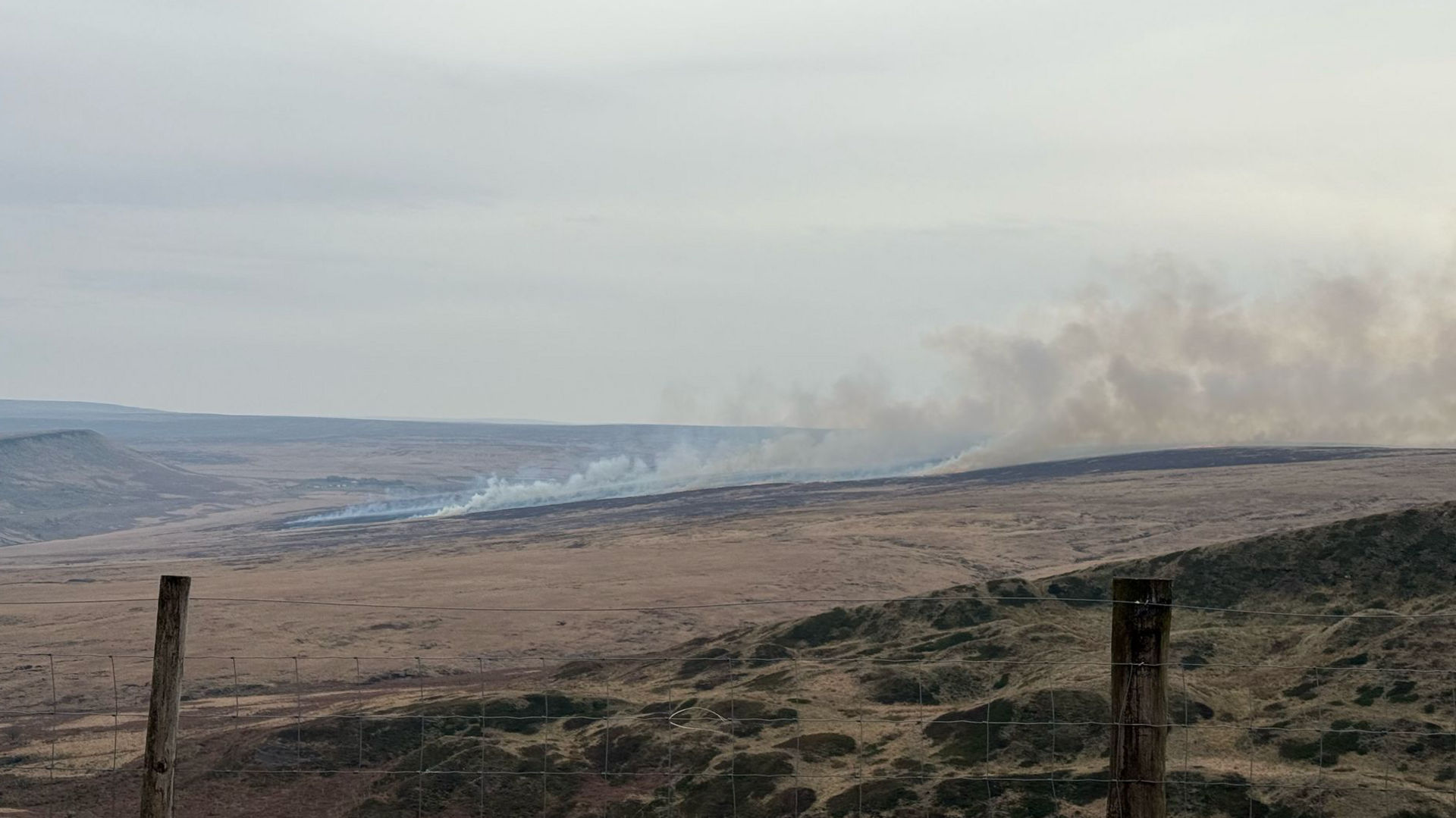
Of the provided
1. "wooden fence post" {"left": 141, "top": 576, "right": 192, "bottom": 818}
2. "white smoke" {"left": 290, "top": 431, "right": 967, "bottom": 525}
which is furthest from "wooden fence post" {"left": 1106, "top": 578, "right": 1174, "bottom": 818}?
"white smoke" {"left": 290, "top": 431, "right": 967, "bottom": 525}

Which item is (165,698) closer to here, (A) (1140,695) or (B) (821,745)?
(A) (1140,695)

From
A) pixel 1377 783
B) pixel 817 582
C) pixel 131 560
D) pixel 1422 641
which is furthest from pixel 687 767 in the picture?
pixel 131 560

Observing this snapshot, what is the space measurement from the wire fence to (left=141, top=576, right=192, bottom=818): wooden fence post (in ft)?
50.6

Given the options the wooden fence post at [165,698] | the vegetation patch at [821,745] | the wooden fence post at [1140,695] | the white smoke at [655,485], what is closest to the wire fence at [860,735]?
the vegetation patch at [821,745]

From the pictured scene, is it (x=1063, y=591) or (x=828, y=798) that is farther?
(x=1063, y=591)

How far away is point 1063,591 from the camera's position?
53.1 m

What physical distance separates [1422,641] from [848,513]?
74630 millimetres

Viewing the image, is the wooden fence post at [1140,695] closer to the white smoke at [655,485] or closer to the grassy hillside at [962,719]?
the grassy hillside at [962,719]

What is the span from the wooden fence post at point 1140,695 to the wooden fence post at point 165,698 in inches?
306

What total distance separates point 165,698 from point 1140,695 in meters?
8.21

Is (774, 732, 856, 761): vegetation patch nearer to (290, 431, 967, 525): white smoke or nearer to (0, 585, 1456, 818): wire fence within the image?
(0, 585, 1456, 818): wire fence

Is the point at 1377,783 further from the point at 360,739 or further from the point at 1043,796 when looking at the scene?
the point at 360,739

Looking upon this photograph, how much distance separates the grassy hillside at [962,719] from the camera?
111 ft

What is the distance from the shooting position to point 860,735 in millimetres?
38312
